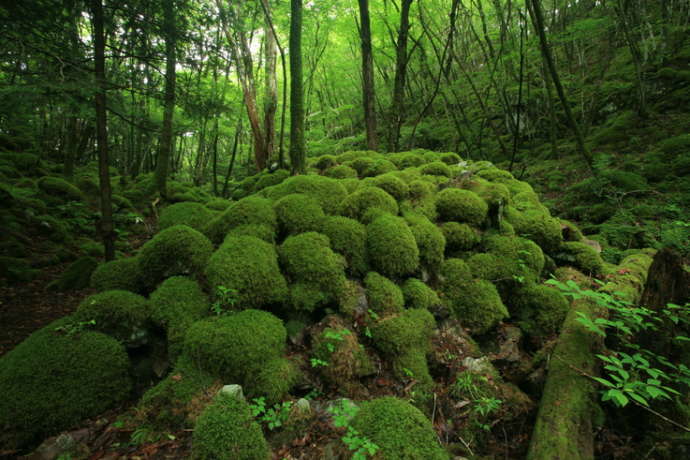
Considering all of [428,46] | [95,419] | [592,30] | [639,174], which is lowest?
[95,419]

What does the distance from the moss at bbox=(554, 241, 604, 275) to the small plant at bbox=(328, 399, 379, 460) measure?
4.24 meters

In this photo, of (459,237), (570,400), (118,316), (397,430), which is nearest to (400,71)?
(459,237)

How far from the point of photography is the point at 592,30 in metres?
8.38

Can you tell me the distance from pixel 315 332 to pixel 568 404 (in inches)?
83.9

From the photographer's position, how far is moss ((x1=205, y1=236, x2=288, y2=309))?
2.88m

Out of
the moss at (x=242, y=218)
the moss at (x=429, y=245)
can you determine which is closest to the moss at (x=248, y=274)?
the moss at (x=242, y=218)

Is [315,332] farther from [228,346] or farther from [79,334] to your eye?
[79,334]

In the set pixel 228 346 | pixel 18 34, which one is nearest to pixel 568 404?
pixel 228 346

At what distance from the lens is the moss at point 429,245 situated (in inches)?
151

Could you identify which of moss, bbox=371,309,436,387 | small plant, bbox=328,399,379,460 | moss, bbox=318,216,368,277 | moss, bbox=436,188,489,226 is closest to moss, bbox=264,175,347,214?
moss, bbox=318,216,368,277

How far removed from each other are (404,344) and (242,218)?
2.43 meters

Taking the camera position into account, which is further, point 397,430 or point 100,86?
point 100,86

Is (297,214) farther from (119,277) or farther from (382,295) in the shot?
(119,277)

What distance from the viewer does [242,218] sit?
145 inches
